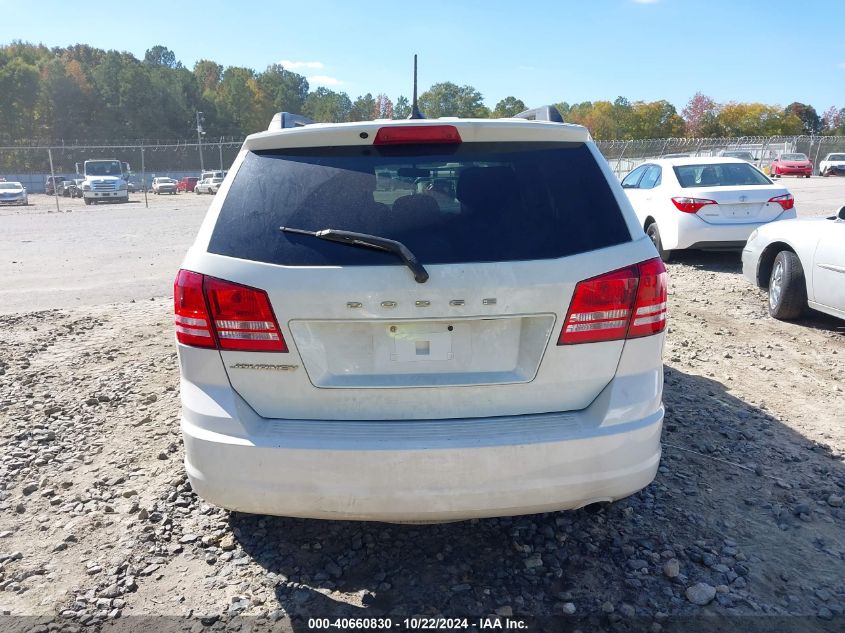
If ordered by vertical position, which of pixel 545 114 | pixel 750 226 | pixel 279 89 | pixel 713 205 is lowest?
pixel 750 226

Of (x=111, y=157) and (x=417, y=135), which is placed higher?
(x=111, y=157)

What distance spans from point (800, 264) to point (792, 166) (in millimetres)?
44878

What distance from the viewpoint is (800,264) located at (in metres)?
6.57

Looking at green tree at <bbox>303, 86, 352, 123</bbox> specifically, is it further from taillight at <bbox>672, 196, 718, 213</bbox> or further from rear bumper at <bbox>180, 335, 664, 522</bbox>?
rear bumper at <bbox>180, 335, 664, 522</bbox>

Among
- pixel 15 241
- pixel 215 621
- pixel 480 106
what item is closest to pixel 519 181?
pixel 215 621

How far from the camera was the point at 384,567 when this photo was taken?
9.52ft

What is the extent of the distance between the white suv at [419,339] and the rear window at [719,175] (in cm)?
837

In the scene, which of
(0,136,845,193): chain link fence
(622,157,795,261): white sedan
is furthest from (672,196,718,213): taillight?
(0,136,845,193): chain link fence

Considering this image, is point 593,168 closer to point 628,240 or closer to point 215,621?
point 628,240

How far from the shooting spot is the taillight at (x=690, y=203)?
940 centimetres

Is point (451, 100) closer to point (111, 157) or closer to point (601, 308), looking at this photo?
point (111, 157)

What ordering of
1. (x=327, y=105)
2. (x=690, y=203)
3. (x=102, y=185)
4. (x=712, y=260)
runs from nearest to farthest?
(x=690, y=203) → (x=712, y=260) → (x=102, y=185) → (x=327, y=105)

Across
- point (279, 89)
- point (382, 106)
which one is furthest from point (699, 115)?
point (279, 89)

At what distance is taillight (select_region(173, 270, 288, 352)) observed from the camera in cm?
237
